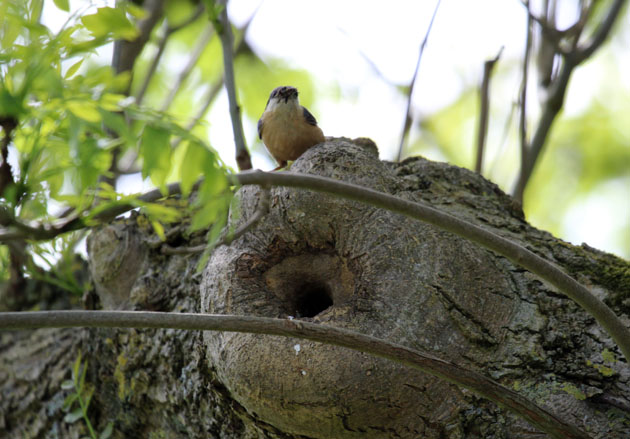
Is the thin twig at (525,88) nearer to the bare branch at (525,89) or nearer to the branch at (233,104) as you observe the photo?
the bare branch at (525,89)

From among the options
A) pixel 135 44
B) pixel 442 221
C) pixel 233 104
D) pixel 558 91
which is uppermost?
pixel 558 91

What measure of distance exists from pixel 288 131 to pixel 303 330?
1.04 metres

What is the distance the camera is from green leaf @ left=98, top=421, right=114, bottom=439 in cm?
241

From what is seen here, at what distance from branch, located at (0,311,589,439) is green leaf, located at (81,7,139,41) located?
24.6 inches

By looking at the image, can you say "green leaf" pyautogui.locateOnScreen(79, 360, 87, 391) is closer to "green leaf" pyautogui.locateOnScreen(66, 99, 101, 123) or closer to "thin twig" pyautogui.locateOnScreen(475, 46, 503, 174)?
"green leaf" pyautogui.locateOnScreen(66, 99, 101, 123)

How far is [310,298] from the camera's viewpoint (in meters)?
2.11

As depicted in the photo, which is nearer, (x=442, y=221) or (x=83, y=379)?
(x=442, y=221)

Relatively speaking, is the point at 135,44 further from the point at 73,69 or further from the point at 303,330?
the point at 303,330

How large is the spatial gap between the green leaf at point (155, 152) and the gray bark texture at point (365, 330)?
2.34 feet

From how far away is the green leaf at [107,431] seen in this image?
2.41 meters

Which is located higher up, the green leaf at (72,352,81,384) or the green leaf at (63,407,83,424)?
the green leaf at (72,352,81,384)

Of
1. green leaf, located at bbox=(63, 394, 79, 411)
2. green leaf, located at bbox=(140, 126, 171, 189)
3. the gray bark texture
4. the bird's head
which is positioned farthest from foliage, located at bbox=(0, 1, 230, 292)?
green leaf, located at bbox=(63, 394, 79, 411)

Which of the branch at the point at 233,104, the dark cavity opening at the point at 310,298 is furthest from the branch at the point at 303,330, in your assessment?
the branch at the point at 233,104

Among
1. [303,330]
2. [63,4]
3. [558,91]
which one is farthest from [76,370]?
[558,91]
